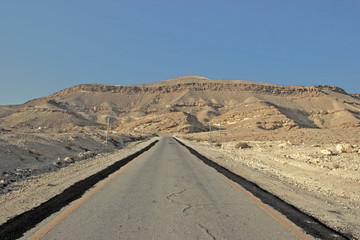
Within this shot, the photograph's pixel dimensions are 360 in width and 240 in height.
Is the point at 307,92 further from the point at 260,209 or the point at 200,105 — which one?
the point at 260,209

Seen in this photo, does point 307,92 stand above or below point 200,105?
above

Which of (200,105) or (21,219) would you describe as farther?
(200,105)

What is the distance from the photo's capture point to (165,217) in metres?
4.82

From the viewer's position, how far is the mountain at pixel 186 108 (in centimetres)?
8962

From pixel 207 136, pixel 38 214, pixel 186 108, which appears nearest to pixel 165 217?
pixel 38 214

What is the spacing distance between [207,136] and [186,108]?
73388 mm

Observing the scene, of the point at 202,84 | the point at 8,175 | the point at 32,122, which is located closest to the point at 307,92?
the point at 202,84

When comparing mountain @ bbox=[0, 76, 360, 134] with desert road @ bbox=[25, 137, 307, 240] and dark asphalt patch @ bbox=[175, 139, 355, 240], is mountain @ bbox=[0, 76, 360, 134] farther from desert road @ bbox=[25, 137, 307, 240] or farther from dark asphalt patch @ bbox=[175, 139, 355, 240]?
desert road @ bbox=[25, 137, 307, 240]

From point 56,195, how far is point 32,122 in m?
92.9

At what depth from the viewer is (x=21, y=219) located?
4.67 metres

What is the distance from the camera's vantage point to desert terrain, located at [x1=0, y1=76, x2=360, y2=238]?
25.9ft

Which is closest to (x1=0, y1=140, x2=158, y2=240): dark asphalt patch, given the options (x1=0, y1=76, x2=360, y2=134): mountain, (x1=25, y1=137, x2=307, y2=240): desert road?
(x1=25, y1=137, x2=307, y2=240): desert road

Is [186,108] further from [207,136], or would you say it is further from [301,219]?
[301,219]

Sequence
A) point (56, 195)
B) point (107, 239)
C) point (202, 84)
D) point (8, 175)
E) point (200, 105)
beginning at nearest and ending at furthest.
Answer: point (107, 239) < point (56, 195) < point (8, 175) < point (200, 105) < point (202, 84)
